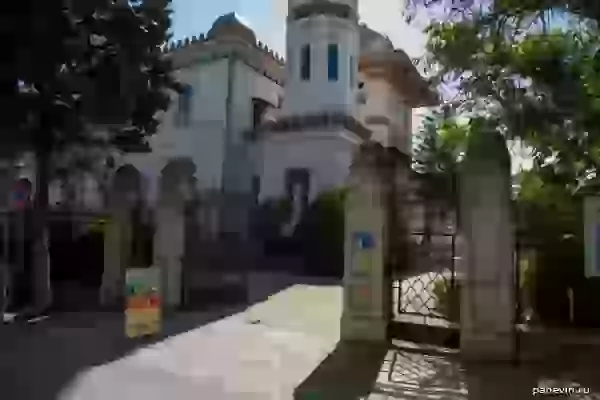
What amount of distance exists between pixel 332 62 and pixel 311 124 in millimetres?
2436

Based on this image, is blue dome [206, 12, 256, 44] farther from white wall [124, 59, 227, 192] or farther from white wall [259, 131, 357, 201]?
white wall [259, 131, 357, 201]

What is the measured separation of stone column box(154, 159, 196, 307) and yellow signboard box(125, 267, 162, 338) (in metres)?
1.41

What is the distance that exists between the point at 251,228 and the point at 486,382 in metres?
14.3

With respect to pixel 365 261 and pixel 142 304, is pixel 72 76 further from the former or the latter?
pixel 365 261

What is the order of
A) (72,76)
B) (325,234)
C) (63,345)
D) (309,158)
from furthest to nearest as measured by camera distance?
1. (309,158)
2. (325,234)
3. (72,76)
4. (63,345)

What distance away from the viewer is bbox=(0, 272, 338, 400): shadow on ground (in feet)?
22.0

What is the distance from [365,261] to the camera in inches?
356

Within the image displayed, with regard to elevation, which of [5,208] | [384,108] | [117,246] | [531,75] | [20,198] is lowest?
[117,246]

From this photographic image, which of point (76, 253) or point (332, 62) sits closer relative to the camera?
point (76, 253)

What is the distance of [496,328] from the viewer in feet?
25.8

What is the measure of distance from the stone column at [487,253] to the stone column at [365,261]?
125cm

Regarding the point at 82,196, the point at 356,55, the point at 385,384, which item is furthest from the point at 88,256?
the point at 356,55

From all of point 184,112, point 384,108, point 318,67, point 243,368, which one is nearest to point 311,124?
point 318,67

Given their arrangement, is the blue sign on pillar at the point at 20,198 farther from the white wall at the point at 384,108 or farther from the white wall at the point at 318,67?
the white wall at the point at 384,108
